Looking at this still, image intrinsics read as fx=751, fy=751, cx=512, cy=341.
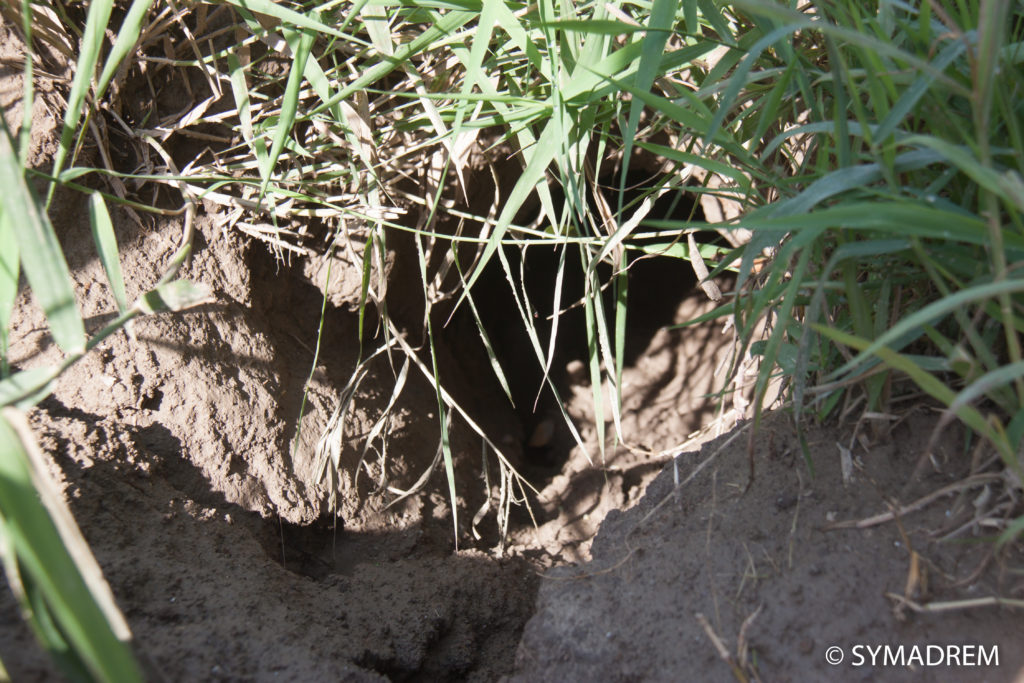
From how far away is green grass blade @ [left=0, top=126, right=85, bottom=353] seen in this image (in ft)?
2.65

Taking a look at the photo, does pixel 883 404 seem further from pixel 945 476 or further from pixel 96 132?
pixel 96 132

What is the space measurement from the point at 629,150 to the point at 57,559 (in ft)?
2.79

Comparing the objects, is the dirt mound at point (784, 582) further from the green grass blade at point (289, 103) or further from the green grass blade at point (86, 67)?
the green grass blade at point (86, 67)

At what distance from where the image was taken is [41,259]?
32.1 inches

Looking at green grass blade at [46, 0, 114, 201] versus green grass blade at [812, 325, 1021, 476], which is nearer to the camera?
green grass blade at [812, 325, 1021, 476]

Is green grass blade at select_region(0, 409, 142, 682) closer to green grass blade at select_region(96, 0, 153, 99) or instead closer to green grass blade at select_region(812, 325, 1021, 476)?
green grass blade at select_region(96, 0, 153, 99)

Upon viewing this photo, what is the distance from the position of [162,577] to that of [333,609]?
292 mm

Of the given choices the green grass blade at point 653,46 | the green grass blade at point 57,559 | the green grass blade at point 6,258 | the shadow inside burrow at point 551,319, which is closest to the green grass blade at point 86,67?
the green grass blade at point 6,258

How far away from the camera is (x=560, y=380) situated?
2.62 m

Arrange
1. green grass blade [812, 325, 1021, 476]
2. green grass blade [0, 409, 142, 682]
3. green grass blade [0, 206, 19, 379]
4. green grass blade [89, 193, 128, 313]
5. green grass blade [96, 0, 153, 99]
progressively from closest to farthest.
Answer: green grass blade [0, 409, 142, 682], green grass blade [812, 325, 1021, 476], green grass blade [0, 206, 19, 379], green grass blade [89, 193, 128, 313], green grass blade [96, 0, 153, 99]

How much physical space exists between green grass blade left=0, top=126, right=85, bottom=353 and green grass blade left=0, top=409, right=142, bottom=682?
0.12m

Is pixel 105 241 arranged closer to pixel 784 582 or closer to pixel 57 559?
pixel 57 559

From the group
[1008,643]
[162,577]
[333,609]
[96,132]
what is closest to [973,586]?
[1008,643]

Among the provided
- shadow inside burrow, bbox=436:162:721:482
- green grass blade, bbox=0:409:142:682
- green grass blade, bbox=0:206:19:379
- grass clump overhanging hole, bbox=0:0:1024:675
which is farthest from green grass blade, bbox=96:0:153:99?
shadow inside burrow, bbox=436:162:721:482
